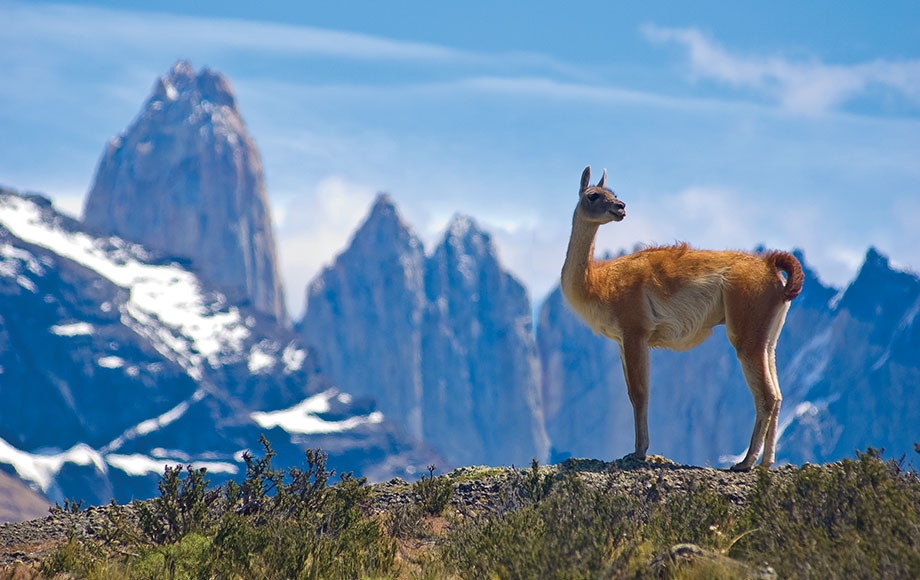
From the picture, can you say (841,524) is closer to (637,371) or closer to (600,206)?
(637,371)

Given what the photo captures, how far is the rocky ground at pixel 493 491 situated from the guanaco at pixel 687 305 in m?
0.86

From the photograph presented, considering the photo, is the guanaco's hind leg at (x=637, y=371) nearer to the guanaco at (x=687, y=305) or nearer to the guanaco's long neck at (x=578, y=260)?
the guanaco at (x=687, y=305)

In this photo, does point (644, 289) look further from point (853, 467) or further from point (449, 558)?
point (449, 558)

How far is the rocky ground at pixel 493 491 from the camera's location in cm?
1482

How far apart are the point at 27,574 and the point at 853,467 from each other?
9.97 meters

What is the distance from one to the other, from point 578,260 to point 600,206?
3.18ft

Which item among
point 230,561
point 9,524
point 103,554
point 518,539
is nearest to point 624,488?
point 518,539

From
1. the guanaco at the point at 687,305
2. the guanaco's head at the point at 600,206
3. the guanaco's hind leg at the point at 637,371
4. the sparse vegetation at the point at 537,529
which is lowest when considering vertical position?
the sparse vegetation at the point at 537,529

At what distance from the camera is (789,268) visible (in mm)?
16844

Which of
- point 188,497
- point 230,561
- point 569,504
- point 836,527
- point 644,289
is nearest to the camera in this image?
point 836,527

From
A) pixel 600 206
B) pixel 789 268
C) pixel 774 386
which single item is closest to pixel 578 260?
pixel 600 206

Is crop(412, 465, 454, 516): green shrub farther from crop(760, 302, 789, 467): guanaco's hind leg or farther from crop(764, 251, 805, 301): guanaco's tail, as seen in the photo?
crop(764, 251, 805, 301): guanaco's tail

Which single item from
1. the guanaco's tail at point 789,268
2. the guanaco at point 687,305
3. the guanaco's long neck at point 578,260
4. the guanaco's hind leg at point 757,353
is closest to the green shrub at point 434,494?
the guanaco at point 687,305

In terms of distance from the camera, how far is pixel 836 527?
11.5 metres
